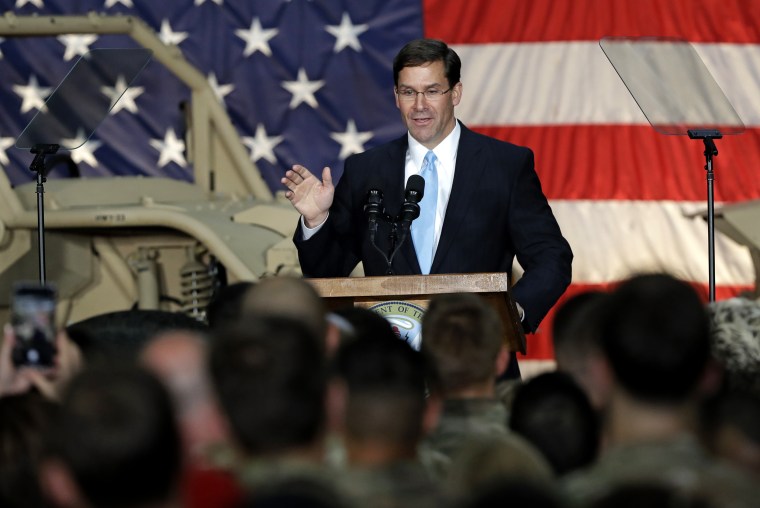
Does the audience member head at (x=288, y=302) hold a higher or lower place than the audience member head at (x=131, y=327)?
higher

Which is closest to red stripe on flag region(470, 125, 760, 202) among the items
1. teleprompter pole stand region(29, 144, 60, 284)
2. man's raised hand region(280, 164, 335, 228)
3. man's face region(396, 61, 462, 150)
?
teleprompter pole stand region(29, 144, 60, 284)

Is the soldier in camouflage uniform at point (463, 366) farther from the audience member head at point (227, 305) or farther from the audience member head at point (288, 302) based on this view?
the audience member head at point (227, 305)

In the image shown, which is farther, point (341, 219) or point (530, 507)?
point (341, 219)

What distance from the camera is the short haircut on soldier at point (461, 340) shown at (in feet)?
8.98

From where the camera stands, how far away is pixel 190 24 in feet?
24.6

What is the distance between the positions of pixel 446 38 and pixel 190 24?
4.25ft

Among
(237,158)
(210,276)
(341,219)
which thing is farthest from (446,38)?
(341,219)

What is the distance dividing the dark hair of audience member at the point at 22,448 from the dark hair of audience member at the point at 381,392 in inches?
17.6

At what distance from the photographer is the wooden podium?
134 inches

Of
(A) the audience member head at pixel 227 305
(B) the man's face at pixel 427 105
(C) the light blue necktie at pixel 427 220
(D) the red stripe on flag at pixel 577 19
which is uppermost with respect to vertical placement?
(D) the red stripe on flag at pixel 577 19

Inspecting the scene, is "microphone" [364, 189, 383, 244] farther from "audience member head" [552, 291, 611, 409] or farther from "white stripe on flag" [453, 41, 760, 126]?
"white stripe on flag" [453, 41, 760, 126]

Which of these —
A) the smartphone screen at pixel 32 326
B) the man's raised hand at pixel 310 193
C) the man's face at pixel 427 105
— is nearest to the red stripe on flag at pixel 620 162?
the man's face at pixel 427 105

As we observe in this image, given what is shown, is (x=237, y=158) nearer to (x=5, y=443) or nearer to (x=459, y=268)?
(x=459, y=268)

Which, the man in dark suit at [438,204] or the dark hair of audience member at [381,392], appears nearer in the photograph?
the dark hair of audience member at [381,392]
